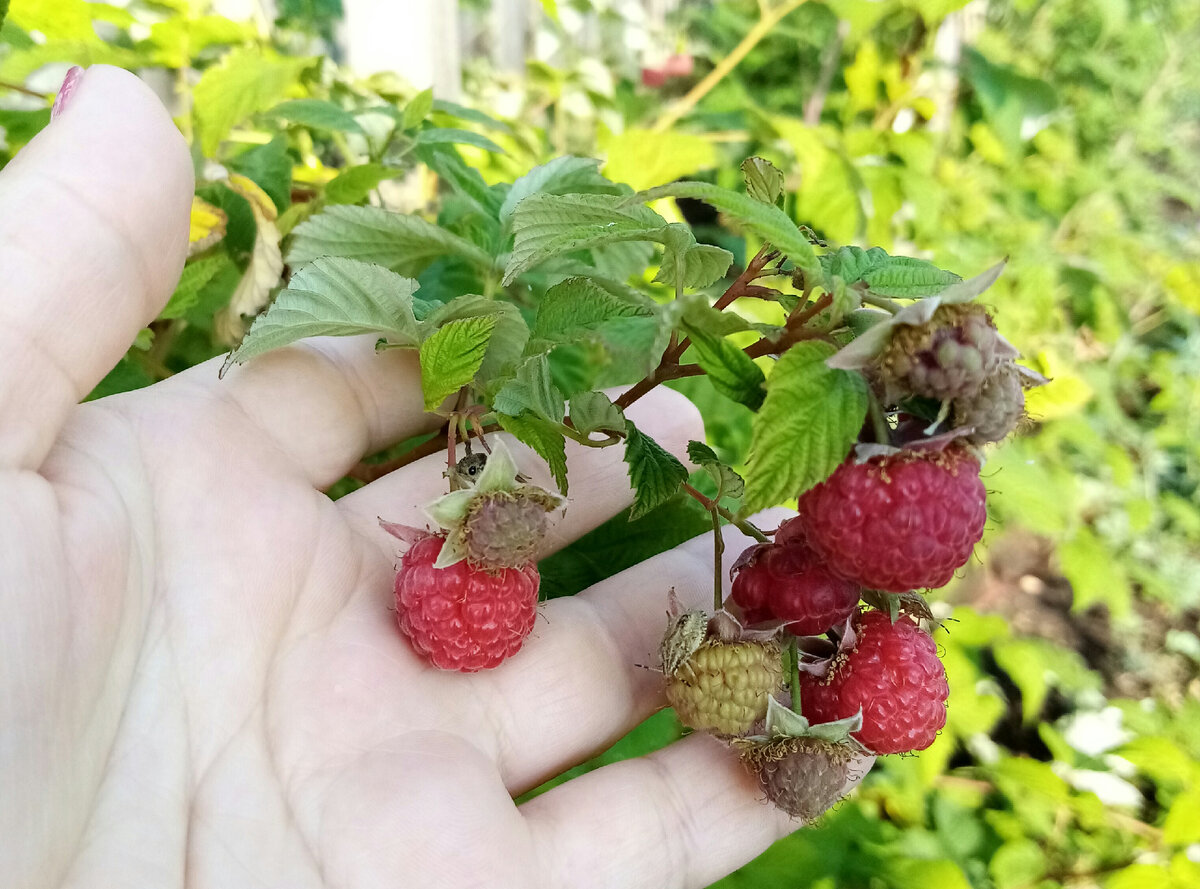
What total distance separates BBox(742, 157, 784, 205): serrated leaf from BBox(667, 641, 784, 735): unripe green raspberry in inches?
15.4

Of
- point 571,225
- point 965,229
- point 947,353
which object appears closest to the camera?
point 947,353

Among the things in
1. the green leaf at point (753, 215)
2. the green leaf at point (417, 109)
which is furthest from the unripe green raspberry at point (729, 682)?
the green leaf at point (417, 109)

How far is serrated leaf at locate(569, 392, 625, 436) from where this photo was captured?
28.4 inches

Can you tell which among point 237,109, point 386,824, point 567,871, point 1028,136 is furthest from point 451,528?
point 1028,136

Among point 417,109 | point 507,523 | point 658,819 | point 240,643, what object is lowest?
point 658,819

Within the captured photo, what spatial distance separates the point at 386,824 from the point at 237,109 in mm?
840

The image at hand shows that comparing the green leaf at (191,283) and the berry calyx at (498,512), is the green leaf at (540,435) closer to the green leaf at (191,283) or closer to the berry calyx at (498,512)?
the berry calyx at (498,512)

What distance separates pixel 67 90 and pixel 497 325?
46 cm

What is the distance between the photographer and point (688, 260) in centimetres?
72

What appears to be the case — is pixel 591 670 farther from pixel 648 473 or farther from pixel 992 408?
pixel 992 408

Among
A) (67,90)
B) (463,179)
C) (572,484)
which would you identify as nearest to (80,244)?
Result: (67,90)

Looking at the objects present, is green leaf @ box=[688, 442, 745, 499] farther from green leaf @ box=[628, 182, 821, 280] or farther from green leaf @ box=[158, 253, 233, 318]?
green leaf @ box=[158, 253, 233, 318]

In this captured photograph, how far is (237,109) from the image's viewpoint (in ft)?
3.38

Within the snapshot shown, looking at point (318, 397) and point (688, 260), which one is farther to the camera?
point (318, 397)
